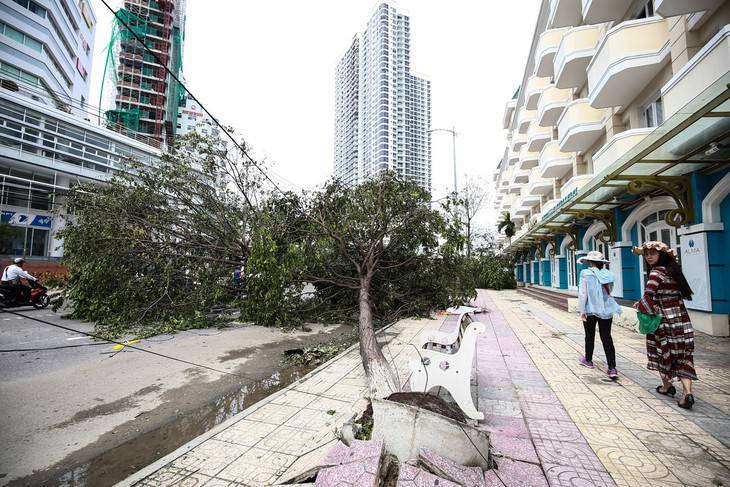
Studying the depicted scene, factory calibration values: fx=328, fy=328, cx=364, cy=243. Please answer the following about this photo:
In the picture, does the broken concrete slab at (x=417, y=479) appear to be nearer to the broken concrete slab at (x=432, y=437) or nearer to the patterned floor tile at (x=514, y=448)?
the broken concrete slab at (x=432, y=437)

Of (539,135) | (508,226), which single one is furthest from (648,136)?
(508,226)

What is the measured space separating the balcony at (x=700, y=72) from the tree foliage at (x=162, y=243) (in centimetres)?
985

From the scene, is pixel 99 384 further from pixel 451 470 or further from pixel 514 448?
pixel 514 448

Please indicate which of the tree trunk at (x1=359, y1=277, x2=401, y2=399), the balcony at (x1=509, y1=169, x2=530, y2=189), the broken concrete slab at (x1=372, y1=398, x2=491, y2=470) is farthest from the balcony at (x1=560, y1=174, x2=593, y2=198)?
the broken concrete slab at (x1=372, y1=398, x2=491, y2=470)

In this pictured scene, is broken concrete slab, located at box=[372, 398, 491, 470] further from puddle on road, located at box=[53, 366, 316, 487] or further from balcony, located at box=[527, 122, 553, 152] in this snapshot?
balcony, located at box=[527, 122, 553, 152]

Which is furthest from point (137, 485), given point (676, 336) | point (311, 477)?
point (676, 336)

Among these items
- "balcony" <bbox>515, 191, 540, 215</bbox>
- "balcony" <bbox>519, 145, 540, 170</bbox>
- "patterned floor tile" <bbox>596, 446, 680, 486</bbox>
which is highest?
"balcony" <bbox>519, 145, 540, 170</bbox>

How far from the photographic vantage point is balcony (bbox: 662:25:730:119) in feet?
17.1

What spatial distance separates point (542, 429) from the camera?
2.89 metres

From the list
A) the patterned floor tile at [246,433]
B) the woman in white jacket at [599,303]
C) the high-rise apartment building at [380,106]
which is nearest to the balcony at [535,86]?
the high-rise apartment building at [380,106]

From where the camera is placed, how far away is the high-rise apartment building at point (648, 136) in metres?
5.49

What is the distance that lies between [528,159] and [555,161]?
22.5 feet

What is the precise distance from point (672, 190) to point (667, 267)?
4.63 m

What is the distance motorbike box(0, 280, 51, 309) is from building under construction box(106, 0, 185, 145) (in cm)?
3998
